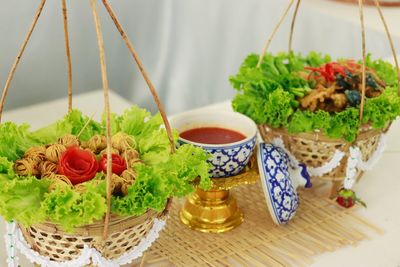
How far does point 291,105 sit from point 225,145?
6.8 inches

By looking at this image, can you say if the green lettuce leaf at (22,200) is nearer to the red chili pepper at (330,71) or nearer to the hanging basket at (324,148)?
the hanging basket at (324,148)

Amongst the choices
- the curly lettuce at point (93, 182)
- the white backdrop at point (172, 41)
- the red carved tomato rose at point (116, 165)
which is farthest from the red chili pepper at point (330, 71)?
the white backdrop at point (172, 41)

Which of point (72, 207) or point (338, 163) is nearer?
point (72, 207)

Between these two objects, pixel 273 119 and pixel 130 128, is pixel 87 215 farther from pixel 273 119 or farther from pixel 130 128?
pixel 273 119

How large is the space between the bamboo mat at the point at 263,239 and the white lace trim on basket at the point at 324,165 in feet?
0.23

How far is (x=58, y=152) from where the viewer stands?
86cm

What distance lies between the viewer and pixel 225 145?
95 centimetres

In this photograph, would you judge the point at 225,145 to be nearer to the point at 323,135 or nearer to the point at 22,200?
the point at 323,135

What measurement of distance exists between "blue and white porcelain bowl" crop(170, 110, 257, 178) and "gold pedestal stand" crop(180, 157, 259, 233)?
3 cm

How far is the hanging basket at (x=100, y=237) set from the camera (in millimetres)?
756

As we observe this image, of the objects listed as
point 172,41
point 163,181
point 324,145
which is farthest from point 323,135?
point 172,41

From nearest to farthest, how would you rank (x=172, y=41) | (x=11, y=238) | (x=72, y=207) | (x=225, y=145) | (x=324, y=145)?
(x=72, y=207), (x=11, y=238), (x=225, y=145), (x=324, y=145), (x=172, y=41)

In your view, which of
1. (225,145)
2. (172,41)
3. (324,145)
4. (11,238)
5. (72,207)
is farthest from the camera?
(172,41)

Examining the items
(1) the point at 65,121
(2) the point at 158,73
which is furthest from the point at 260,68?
(2) the point at 158,73
